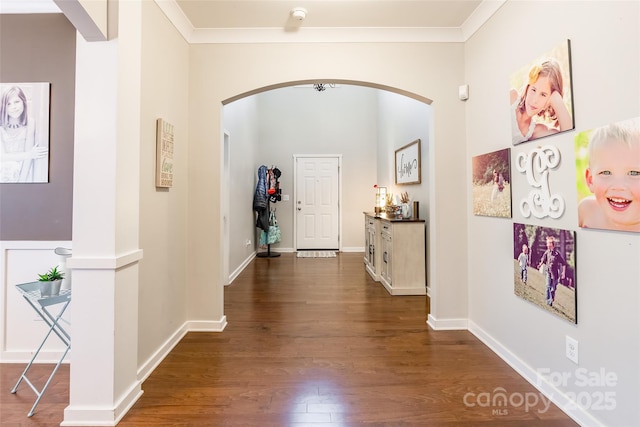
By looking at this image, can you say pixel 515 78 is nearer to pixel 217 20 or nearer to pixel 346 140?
pixel 217 20

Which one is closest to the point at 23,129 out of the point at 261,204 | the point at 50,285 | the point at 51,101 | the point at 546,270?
the point at 51,101

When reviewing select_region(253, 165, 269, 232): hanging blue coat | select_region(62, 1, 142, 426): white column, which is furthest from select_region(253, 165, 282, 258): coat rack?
select_region(62, 1, 142, 426): white column

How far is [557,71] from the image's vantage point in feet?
5.25

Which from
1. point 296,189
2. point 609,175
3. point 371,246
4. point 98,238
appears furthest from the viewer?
point 296,189

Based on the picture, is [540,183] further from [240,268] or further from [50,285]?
[240,268]

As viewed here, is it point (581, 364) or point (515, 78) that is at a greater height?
point (515, 78)

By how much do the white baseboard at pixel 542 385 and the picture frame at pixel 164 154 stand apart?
268 centimetres

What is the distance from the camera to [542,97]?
1.71 metres

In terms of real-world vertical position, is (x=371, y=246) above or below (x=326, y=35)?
below

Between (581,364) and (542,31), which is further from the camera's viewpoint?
(542,31)

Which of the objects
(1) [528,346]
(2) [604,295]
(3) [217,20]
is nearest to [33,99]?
(3) [217,20]

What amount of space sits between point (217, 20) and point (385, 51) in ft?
4.73

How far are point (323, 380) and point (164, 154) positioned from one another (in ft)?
6.11

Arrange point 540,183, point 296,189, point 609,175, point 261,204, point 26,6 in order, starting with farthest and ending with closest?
point 296,189 → point 261,204 → point 26,6 → point 540,183 → point 609,175
